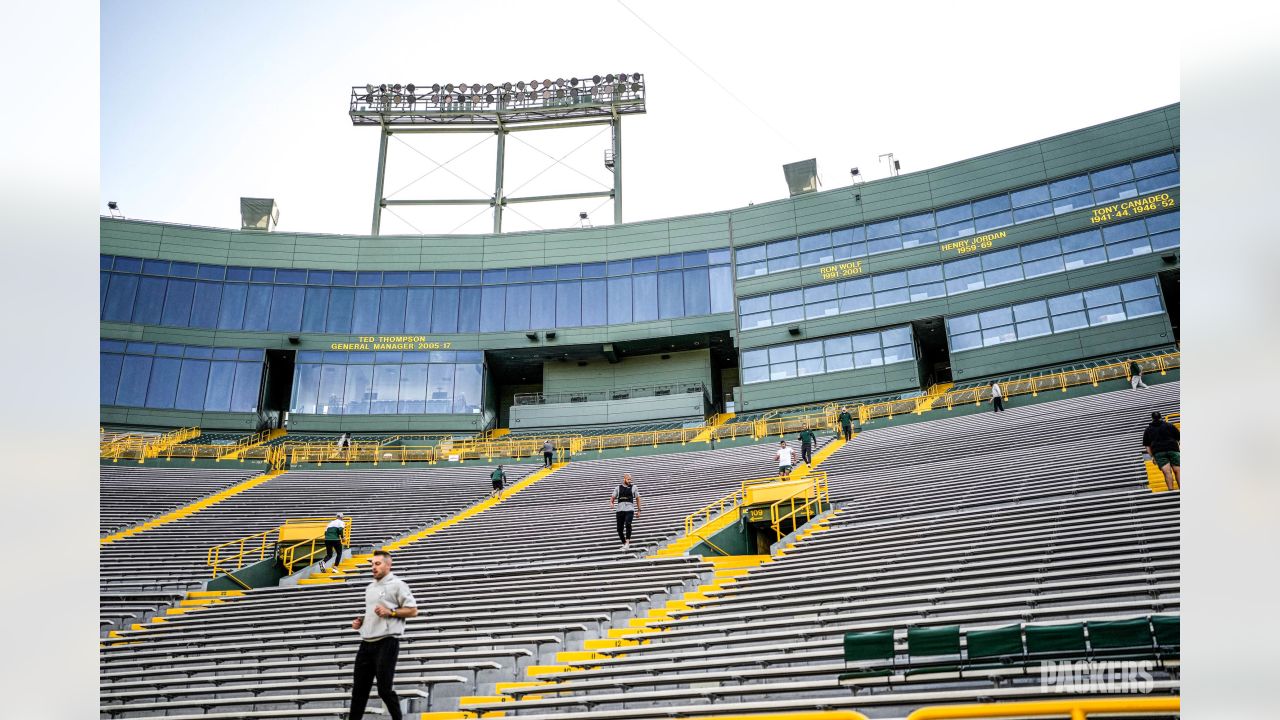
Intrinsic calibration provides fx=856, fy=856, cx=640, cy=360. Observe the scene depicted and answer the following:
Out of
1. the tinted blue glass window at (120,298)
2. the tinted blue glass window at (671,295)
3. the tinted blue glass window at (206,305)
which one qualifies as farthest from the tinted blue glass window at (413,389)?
the tinted blue glass window at (120,298)

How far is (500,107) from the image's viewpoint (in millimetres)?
47906

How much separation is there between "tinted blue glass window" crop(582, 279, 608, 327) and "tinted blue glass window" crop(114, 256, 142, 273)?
21585 mm

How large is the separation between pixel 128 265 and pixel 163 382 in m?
6.32

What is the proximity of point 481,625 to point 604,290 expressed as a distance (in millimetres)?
32944

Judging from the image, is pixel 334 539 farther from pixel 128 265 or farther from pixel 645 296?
pixel 128 265

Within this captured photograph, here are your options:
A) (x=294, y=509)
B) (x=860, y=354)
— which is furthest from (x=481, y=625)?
(x=860, y=354)

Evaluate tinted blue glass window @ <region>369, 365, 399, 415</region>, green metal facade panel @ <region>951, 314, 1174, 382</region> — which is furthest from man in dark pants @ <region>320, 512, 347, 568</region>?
green metal facade panel @ <region>951, 314, 1174, 382</region>

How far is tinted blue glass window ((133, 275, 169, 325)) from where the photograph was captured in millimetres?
40812

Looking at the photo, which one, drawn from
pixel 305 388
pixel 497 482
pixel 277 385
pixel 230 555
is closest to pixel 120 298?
pixel 277 385

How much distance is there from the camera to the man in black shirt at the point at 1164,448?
12.4 meters

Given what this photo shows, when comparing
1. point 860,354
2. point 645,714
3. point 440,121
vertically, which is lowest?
point 645,714
